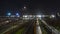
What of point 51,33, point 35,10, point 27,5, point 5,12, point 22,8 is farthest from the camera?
point 35,10

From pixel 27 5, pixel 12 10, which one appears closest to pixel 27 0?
pixel 27 5

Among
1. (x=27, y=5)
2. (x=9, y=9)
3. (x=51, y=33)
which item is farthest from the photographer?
(x=27, y=5)

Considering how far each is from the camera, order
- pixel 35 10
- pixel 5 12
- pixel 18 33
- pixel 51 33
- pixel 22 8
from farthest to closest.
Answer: pixel 35 10 < pixel 22 8 < pixel 5 12 < pixel 18 33 < pixel 51 33

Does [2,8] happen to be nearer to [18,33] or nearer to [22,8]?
[22,8]

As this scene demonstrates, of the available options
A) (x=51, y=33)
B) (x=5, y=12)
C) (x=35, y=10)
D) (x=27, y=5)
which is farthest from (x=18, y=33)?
(x=35, y=10)

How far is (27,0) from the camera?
120875mm

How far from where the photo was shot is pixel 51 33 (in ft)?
65.3

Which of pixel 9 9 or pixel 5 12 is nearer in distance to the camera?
pixel 5 12

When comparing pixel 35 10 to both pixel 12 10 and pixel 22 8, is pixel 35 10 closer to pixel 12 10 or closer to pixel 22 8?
pixel 22 8

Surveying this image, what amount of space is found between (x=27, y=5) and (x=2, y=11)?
2799 centimetres

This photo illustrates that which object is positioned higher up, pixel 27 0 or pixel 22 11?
pixel 27 0

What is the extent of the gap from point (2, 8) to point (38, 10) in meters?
38.4

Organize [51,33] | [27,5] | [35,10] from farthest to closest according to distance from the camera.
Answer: [35,10]
[27,5]
[51,33]

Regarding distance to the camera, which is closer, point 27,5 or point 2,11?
point 2,11
